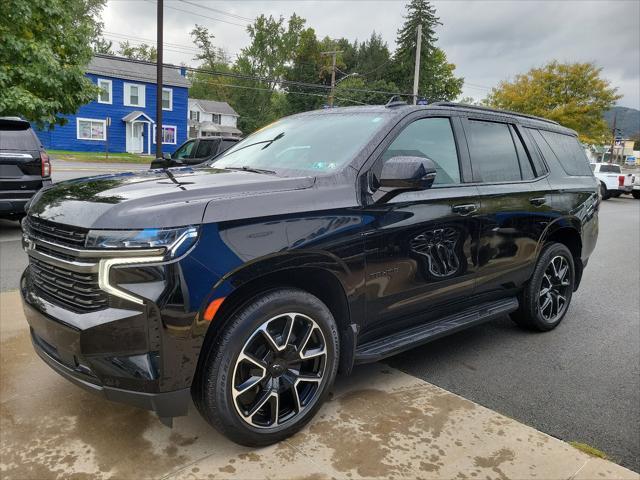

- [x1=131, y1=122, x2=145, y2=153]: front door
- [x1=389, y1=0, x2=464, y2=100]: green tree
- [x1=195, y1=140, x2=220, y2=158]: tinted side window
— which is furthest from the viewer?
[x1=389, y1=0, x2=464, y2=100]: green tree

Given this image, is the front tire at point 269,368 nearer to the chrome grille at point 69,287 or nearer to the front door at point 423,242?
the front door at point 423,242

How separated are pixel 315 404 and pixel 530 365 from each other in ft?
6.60

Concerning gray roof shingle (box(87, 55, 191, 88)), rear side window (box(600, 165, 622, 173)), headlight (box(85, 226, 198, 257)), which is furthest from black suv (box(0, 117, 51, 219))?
gray roof shingle (box(87, 55, 191, 88))

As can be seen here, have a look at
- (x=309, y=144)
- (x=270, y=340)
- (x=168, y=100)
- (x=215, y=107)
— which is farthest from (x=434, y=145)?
(x=215, y=107)

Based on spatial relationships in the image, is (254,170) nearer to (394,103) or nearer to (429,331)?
(394,103)

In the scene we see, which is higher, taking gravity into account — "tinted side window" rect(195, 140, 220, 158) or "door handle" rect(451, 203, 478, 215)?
"tinted side window" rect(195, 140, 220, 158)

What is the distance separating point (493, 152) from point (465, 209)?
0.75 metres

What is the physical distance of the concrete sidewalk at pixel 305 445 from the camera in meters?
2.52

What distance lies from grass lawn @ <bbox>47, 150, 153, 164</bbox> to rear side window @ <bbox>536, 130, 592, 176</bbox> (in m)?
29.7

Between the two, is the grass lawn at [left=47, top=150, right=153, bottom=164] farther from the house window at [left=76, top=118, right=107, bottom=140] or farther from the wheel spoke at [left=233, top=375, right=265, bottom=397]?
the wheel spoke at [left=233, top=375, right=265, bottom=397]

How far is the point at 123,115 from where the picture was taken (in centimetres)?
3666

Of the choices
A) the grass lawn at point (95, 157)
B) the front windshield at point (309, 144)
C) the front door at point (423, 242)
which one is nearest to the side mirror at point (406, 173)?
the front door at point (423, 242)

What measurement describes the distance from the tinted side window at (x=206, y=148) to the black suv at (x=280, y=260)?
8969mm

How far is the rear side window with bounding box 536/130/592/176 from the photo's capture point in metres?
4.66
